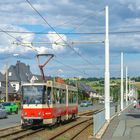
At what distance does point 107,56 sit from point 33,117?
11.1 m

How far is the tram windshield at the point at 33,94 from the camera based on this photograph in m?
31.0

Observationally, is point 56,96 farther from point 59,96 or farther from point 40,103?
point 40,103

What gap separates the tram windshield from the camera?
3105 centimetres

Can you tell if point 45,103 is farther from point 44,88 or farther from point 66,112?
point 66,112

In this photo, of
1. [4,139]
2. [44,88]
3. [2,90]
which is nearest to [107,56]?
[44,88]

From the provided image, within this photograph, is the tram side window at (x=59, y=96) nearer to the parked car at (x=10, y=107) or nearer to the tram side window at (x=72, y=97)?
the tram side window at (x=72, y=97)

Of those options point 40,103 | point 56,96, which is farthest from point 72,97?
point 40,103

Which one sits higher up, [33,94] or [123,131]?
[33,94]

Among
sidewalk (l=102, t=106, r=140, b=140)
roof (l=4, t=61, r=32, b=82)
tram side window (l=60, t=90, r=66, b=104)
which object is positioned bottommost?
sidewalk (l=102, t=106, r=140, b=140)

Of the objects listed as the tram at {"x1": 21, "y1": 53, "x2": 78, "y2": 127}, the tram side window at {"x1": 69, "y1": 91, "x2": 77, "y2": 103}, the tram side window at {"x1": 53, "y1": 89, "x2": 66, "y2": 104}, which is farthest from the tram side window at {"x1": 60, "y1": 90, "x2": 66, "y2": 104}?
the tram side window at {"x1": 69, "y1": 91, "x2": 77, "y2": 103}

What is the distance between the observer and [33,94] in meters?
31.5

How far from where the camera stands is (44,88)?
1221 inches

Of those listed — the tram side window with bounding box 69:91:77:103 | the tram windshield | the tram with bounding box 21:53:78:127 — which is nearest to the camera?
the tram with bounding box 21:53:78:127

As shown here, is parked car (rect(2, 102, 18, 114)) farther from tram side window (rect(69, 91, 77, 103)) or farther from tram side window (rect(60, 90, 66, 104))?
tram side window (rect(60, 90, 66, 104))
